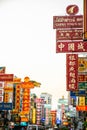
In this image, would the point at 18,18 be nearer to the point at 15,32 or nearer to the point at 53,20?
the point at 15,32

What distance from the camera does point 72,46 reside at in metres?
15.3

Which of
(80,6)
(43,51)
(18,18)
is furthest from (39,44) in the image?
(80,6)

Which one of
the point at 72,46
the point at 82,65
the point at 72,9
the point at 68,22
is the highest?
the point at 72,9

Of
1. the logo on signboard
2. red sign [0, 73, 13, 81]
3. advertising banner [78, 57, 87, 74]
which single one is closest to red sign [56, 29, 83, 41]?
the logo on signboard

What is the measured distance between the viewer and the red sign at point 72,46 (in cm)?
1516

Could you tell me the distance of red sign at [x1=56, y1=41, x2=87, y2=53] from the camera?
15164mm

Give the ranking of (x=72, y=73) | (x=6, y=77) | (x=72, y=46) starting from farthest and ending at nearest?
(x=6, y=77)
(x=72, y=73)
(x=72, y=46)

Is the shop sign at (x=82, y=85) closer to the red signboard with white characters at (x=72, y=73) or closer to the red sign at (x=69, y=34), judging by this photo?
the red signboard with white characters at (x=72, y=73)

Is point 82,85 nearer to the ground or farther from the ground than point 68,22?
nearer to the ground

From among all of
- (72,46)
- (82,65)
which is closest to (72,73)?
(82,65)

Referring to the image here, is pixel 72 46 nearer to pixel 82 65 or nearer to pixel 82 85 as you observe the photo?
pixel 82 65

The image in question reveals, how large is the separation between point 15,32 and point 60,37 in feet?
8.06

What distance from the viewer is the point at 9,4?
53.4 feet

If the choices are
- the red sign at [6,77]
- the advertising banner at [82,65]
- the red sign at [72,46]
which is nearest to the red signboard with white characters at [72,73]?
the advertising banner at [82,65]
